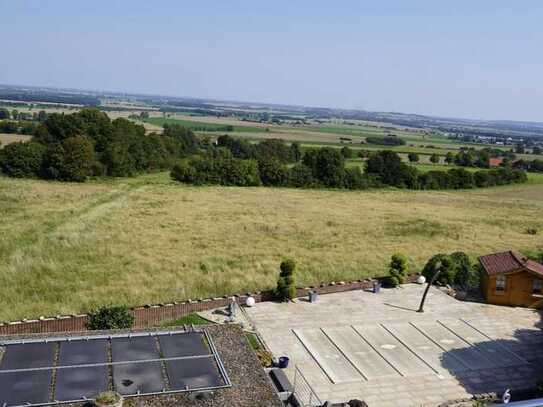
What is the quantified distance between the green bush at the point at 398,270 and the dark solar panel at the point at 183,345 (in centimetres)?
1454

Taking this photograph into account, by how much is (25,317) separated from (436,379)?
15.7 meters

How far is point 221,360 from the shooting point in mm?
12961

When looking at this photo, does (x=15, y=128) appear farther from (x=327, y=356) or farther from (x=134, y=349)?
(x=134, y=349)

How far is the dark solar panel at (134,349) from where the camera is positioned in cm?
1253

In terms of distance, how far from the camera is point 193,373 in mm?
12102

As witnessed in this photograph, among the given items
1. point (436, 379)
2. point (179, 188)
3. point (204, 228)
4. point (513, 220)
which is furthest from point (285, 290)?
point (179, 188)

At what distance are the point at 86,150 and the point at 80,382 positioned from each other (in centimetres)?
5537

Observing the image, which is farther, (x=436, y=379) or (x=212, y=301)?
(x=212, y=301)

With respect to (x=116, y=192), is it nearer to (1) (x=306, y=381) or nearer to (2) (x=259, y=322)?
(2) (x=259, y=322)

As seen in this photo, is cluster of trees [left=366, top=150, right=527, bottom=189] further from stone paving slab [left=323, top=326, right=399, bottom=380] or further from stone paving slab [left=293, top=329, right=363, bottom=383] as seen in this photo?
stone paving slab [left=293, top=329, right=363, bottom=383]

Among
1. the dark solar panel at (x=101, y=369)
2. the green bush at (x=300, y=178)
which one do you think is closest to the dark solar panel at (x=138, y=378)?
the dark solar panel at (x=101, y=369)

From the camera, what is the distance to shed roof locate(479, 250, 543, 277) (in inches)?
947

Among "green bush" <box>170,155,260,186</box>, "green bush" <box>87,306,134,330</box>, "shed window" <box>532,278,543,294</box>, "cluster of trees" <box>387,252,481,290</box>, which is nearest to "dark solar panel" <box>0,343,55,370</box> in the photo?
"green bush" <box>87,306,134,330</box>

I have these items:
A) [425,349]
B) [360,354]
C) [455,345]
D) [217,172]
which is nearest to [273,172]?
[217,172]
